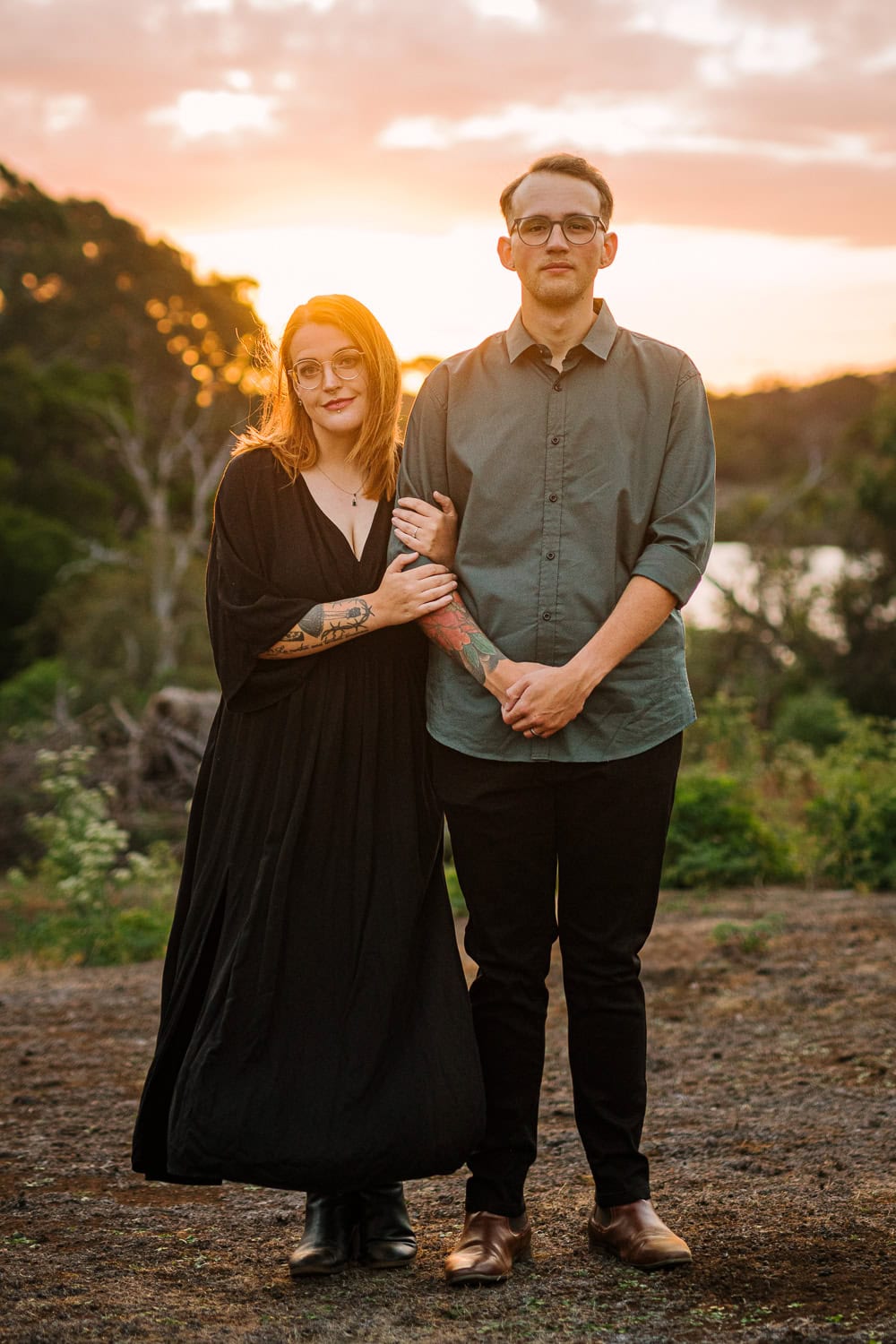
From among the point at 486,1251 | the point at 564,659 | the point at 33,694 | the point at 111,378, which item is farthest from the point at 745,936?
the point at 111,378

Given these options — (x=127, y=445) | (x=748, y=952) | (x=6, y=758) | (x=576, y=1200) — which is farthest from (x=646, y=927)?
(x=127, y=445)

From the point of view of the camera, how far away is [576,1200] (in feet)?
10.8

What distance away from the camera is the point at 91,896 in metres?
7.40

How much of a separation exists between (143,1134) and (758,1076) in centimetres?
205

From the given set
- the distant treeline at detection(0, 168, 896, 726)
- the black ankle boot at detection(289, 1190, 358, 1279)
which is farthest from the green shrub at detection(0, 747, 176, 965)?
the distant treeline at detection(0, 168, 896, 726)

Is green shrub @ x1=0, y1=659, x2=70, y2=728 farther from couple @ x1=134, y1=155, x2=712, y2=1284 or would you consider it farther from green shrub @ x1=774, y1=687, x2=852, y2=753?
couple @ x1=134, y1=155, x2=712, y2=1284

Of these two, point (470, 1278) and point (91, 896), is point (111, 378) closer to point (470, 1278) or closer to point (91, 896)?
point (91, 896)

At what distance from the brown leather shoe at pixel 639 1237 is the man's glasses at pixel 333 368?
1818 mm

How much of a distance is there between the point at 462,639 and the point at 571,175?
96 centimetres

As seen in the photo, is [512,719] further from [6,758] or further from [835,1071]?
[6,758]

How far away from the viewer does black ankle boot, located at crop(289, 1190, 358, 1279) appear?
2838mm

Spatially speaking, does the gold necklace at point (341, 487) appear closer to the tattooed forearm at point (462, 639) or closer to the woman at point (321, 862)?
the woman at point (321, 862)

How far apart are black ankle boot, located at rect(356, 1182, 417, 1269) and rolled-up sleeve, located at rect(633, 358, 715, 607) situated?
1385 mm

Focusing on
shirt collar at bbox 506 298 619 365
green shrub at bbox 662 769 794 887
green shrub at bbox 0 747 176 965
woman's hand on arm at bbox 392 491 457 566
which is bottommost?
green shrub at bbox 0 747 176 965
